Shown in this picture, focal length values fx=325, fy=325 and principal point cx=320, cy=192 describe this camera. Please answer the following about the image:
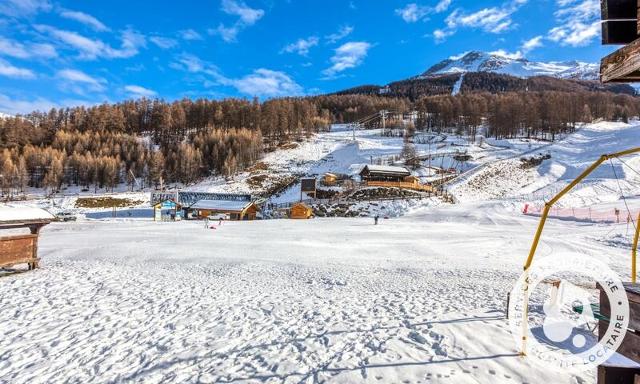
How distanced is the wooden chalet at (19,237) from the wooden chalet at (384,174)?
54.4 meters

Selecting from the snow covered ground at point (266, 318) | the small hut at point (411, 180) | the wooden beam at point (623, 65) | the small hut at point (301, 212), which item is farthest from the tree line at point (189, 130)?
the wooden beam at point (623, 65)

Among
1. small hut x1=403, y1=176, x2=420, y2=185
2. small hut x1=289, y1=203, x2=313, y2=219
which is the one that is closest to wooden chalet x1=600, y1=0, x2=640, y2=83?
small hut x1=289, y1=203, x2=313, y2=219

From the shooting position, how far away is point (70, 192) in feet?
276

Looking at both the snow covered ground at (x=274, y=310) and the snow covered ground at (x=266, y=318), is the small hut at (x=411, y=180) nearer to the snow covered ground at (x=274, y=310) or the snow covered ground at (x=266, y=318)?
the snow covered ground at (x=274, y=310)

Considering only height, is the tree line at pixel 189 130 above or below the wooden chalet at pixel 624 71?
above

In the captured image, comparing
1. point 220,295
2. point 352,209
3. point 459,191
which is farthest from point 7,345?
point 459,191

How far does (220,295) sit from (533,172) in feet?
234

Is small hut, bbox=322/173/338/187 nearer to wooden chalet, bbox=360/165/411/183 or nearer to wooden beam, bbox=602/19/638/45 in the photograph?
wooden chalet, bbox=360/165/411/183

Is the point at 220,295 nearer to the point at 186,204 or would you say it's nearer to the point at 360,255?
the point at 360,255

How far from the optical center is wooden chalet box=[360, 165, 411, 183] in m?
63.3
